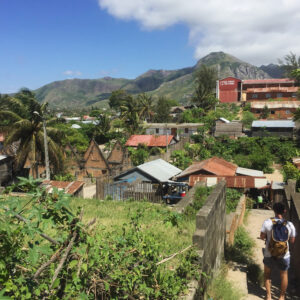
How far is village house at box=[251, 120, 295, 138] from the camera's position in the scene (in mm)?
36062

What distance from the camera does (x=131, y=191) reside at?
15.6m

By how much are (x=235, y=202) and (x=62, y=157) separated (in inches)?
533

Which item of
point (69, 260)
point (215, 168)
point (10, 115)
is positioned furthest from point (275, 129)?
point (69, 260)

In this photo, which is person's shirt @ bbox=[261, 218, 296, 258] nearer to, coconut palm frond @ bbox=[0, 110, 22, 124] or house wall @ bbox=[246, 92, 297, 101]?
coconut palm frond @ bbox=[0, 110, 22, 124]

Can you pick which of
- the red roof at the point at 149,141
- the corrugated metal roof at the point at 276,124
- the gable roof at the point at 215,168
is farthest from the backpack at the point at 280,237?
the corrugated metal roof at the point at 276,124

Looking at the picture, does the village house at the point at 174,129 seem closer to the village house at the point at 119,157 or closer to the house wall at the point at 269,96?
the village house at the point at 119,157

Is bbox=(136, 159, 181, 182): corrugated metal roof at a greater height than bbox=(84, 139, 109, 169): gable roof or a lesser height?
lesser

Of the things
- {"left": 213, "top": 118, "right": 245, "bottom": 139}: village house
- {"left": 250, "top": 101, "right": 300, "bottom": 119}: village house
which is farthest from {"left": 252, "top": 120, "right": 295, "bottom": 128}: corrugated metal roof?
{"left": 250, "top": 101, "right": 300, "bottom": 119}: village house

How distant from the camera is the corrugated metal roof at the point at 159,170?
60.8 feet

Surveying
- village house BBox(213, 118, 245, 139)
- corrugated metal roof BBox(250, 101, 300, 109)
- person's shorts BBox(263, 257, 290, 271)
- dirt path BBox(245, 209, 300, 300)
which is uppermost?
corrugated metal roof BBox(250, 101, 300, 109)

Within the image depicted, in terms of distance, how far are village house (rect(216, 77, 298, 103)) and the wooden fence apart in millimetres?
47402

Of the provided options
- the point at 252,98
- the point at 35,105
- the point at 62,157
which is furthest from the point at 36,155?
the point at 252,98

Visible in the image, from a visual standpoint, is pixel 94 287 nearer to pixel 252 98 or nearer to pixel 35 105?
pixel 35 105

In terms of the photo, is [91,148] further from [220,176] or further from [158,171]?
[220,176]
